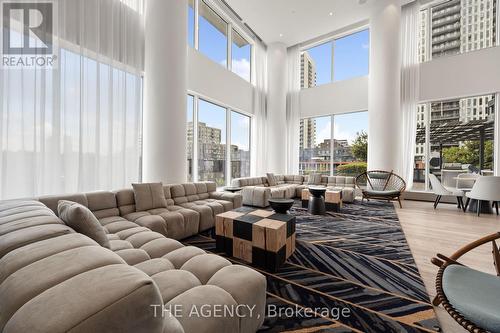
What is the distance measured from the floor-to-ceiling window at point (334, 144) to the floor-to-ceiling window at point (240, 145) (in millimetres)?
2060

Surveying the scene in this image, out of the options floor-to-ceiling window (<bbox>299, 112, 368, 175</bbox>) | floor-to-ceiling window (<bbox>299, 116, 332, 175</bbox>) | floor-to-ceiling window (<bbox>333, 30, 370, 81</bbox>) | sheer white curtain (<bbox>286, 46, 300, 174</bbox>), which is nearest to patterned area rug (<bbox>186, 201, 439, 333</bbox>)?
floor-to-ceiling window (<bbox>299, 112, 368, 175</bbox>)

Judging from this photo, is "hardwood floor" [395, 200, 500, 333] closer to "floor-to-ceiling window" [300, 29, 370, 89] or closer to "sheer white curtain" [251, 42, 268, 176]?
"sheer white curtain" [251, 42, 268, 176]

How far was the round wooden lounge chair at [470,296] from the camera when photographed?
0.99 metres

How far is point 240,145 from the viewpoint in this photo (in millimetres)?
7105

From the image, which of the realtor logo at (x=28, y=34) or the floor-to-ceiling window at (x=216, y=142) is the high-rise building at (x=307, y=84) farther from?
the realtor logo at (x=28, y=34)

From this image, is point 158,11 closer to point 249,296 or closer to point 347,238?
point 249,296

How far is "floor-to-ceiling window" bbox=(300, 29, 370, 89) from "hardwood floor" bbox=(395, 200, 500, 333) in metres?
4.56

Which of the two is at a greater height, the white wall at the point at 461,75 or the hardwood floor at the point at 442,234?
the white wall at the point at 461,75

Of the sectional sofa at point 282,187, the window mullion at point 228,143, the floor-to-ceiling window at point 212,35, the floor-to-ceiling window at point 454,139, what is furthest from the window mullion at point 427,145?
the floor-to-ceiling window at point 212,35

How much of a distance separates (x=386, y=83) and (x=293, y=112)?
117 inches

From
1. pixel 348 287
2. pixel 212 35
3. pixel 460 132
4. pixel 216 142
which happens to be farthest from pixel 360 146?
pixel 348 287

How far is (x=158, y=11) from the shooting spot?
3.84 m

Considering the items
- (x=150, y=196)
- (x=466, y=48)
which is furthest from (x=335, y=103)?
(x=150, y=196)

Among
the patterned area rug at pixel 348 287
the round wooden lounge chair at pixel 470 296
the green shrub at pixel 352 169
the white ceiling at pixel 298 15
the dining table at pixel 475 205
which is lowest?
the patterned area rug at pixel 348 287
